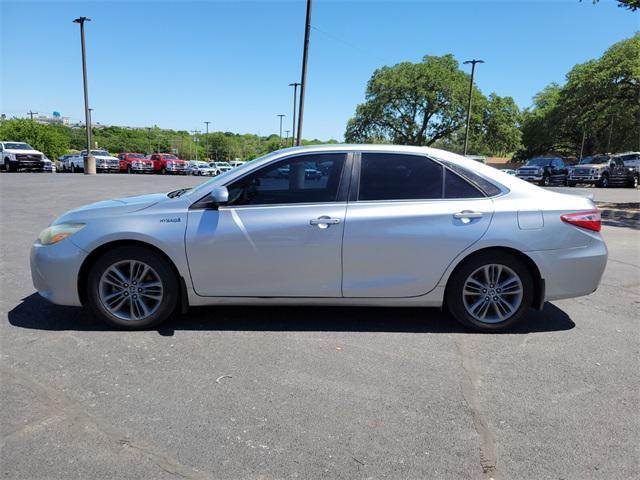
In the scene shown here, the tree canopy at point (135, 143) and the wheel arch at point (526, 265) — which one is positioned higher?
the tree canopy at point (135, 143)

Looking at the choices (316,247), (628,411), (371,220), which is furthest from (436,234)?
(628,411)

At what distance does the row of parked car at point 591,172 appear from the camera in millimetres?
27500

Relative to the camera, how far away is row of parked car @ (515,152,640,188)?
27500 millimetres

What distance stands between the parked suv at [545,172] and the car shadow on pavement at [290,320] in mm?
26662

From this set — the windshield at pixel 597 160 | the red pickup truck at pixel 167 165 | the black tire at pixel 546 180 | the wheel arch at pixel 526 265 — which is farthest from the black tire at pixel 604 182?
the red pickup truck at pixel 167 165

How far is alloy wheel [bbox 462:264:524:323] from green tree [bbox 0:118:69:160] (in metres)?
78.9

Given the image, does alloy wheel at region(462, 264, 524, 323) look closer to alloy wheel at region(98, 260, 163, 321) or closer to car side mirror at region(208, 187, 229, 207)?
car side mirror at region(208, 187, 229, 207)

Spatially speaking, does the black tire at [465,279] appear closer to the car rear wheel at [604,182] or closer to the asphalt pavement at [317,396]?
the asphalt pavement at [317,396]

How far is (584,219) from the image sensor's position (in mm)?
4125

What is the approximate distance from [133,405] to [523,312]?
10.5 feet

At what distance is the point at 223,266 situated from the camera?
156 inches

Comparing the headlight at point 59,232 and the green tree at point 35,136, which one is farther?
the green tree at point 35,136

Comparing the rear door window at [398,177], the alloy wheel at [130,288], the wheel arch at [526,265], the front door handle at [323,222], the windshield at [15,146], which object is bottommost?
the alloy wheel at [130,288]

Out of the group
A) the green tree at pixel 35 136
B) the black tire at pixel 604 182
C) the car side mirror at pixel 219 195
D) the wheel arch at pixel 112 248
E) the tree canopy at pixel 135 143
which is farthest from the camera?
the tree canopy at pixel 135 143
